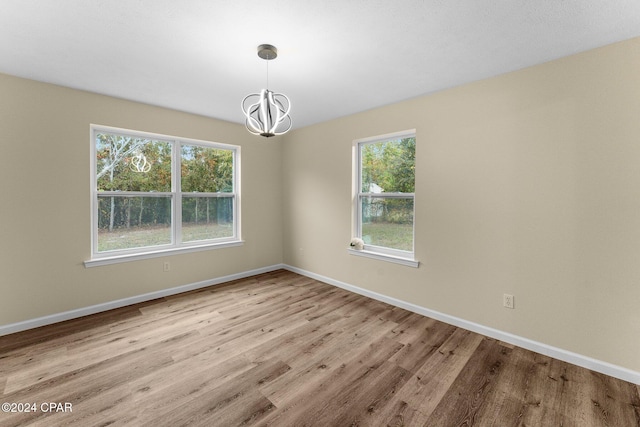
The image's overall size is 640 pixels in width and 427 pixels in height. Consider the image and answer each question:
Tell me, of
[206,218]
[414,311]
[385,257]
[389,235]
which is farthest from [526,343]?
[206,218]

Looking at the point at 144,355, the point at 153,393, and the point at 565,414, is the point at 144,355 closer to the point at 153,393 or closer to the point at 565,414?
the point at 153,393

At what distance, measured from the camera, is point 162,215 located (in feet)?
12.1

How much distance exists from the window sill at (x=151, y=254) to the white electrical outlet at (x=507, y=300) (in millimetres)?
3552

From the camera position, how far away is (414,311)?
10.4ft

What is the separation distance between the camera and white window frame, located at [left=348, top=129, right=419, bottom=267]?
3.29 m

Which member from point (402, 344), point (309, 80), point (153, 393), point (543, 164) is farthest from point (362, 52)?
point (153, 393)

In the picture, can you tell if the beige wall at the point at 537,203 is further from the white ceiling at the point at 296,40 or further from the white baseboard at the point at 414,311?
the white ceiling at the point at 296,40

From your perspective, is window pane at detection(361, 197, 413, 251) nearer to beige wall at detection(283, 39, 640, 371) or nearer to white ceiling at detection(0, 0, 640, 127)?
beige wall at detection(283, 39, 640, 371)

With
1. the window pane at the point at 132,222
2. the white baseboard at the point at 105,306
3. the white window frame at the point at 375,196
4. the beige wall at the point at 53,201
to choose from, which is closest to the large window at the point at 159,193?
the window pane at the point at 132,222

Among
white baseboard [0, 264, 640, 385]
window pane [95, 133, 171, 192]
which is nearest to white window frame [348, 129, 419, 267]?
white baseboard [0, 264, 640, 385]

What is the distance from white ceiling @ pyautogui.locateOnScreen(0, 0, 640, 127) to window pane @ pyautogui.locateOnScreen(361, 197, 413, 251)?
1370 millimetres

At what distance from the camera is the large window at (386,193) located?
3348mm

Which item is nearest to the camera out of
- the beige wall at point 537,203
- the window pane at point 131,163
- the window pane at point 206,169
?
the beige wall at point 537,203

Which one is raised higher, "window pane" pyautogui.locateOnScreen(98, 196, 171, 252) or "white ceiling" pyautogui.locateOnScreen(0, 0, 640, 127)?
"white ceiling" pyautogui.locateOnScreen(0, 0, 640, 127)
